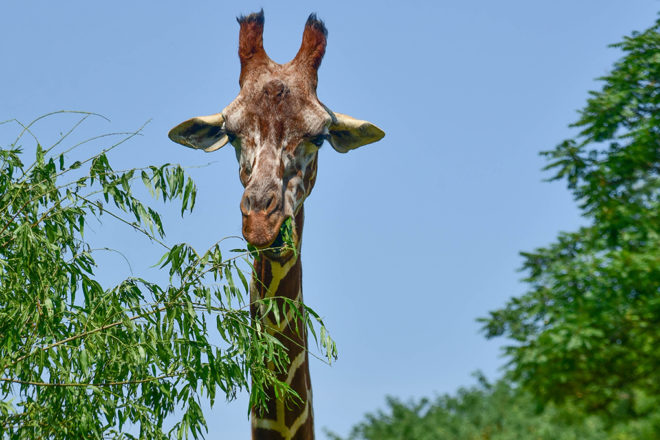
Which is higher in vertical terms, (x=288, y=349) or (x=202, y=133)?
(x=202, y=133)

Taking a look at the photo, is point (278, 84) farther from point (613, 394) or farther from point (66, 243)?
point (613, 394)

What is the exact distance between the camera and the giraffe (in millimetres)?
4688

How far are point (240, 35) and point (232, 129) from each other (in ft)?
3.43

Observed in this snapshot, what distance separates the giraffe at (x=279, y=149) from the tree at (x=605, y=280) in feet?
23.7

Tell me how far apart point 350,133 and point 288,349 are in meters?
1.71

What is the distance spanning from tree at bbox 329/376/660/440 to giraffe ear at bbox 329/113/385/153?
892cm

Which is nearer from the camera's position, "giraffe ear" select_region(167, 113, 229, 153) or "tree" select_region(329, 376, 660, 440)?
"giraffe ear" select_region(167, 113, 229, 153)

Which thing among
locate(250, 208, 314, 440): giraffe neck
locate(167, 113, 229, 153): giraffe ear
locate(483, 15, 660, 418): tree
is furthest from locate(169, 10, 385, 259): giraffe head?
locate(483, 15, 660, 418): tree

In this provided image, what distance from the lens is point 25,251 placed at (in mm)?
4770

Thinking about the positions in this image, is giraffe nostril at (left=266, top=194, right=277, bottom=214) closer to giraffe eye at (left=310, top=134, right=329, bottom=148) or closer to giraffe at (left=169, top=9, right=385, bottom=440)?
giraffe at (left=169, top=9, right=385, bottom=440)

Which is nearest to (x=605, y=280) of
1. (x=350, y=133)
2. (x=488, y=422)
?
(x=488, y=422)

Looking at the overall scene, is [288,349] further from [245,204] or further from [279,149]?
[279,149]

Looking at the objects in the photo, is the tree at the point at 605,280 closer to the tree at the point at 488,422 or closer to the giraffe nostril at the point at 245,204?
the tree at the point at 488,422

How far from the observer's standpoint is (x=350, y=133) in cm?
586
